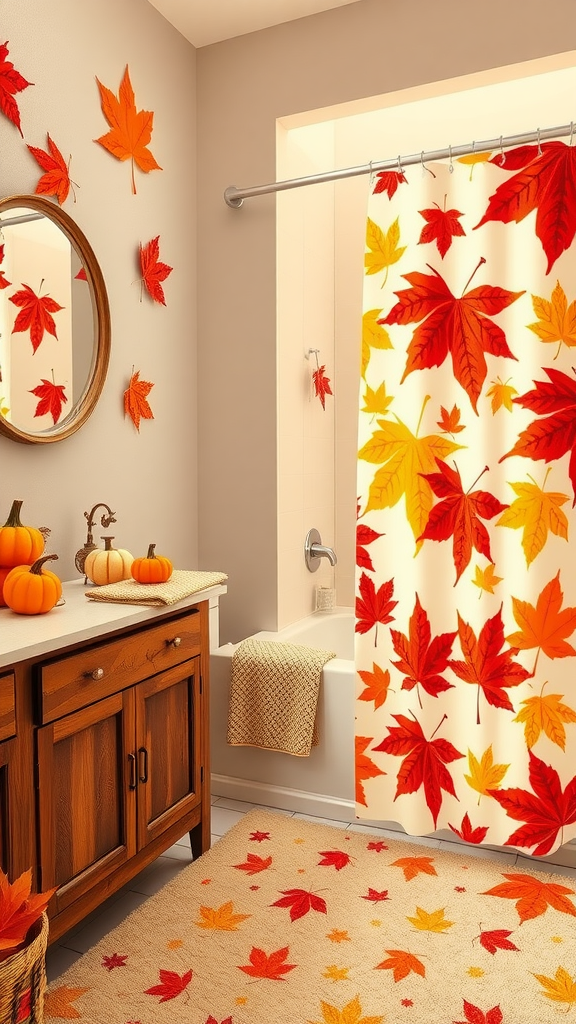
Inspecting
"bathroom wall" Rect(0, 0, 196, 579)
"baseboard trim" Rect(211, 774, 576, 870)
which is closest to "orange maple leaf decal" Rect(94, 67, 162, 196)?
"bathroom wall" Rect(0, 0, 196, 579)

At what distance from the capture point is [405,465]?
6.84 feet

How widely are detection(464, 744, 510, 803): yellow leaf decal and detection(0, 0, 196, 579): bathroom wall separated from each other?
125 cm

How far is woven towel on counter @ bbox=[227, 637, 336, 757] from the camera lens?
7.66 feet

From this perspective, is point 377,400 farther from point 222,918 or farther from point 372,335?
point 222,918

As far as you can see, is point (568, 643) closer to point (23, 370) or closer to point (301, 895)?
point (301, 895)

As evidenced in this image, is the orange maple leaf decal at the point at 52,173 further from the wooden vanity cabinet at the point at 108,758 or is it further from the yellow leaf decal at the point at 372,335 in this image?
the wooden vanity cabinet at the point at 108,758

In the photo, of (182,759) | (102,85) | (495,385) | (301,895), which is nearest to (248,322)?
(102,85)

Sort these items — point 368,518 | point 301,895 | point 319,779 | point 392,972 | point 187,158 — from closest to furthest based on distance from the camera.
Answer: point 392,972, point 301,895, point 368,518, point 319,779, point 187,158

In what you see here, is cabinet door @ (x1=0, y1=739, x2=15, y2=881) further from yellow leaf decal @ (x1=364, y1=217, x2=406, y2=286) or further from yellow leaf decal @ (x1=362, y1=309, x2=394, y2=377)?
yellow leaf decal @ (x1=364, y1=217, x2=406, y2=286)

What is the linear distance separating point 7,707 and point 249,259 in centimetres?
187

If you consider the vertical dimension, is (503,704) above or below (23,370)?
below

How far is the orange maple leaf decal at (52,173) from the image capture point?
6.55 ft

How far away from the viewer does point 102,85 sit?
7.35 feet

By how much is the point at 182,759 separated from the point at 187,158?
2.07 meters
